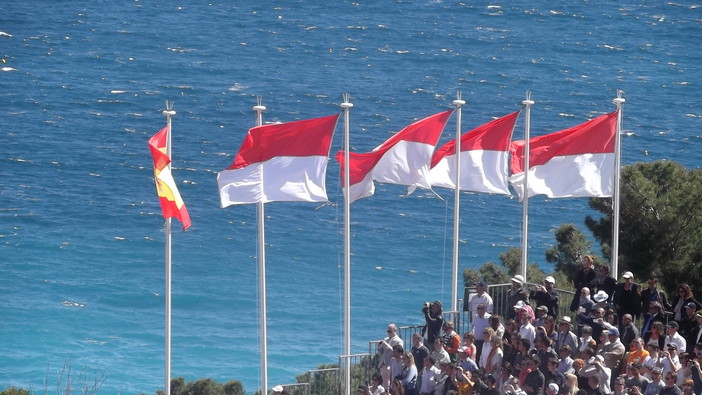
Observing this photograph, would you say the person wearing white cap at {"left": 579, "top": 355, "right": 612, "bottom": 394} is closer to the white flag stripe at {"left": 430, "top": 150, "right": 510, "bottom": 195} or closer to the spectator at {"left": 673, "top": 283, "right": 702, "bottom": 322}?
the spectator at {"left": 673, "top": 283, "right": 702, "bottom": 322}

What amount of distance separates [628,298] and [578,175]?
3867 millimetres

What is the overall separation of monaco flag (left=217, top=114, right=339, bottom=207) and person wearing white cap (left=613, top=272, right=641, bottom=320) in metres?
5.67

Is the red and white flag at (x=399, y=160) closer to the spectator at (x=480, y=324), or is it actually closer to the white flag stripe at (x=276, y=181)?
the white flag stripe at (x=276, y=181)

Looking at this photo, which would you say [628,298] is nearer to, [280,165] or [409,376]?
[409,376]

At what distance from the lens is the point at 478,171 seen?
27.1m

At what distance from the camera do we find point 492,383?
782 inches

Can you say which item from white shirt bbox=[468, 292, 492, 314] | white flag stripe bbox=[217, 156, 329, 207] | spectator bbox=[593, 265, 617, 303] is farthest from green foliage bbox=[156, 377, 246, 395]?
spectator bbox=[593, 265, 617, 303]

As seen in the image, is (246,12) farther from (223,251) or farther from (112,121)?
(223,251)

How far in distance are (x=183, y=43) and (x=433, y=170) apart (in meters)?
72.8

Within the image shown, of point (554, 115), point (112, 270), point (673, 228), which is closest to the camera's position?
point (673, 228)

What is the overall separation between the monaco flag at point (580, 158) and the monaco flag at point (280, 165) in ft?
17.1

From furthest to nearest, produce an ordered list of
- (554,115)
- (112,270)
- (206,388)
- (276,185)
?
(554,115) → (112,270) → (206,388) → (276,185)

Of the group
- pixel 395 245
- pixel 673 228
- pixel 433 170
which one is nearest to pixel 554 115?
pixel 395 245

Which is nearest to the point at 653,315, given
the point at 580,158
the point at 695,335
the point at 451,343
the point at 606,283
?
the point at 695,335
